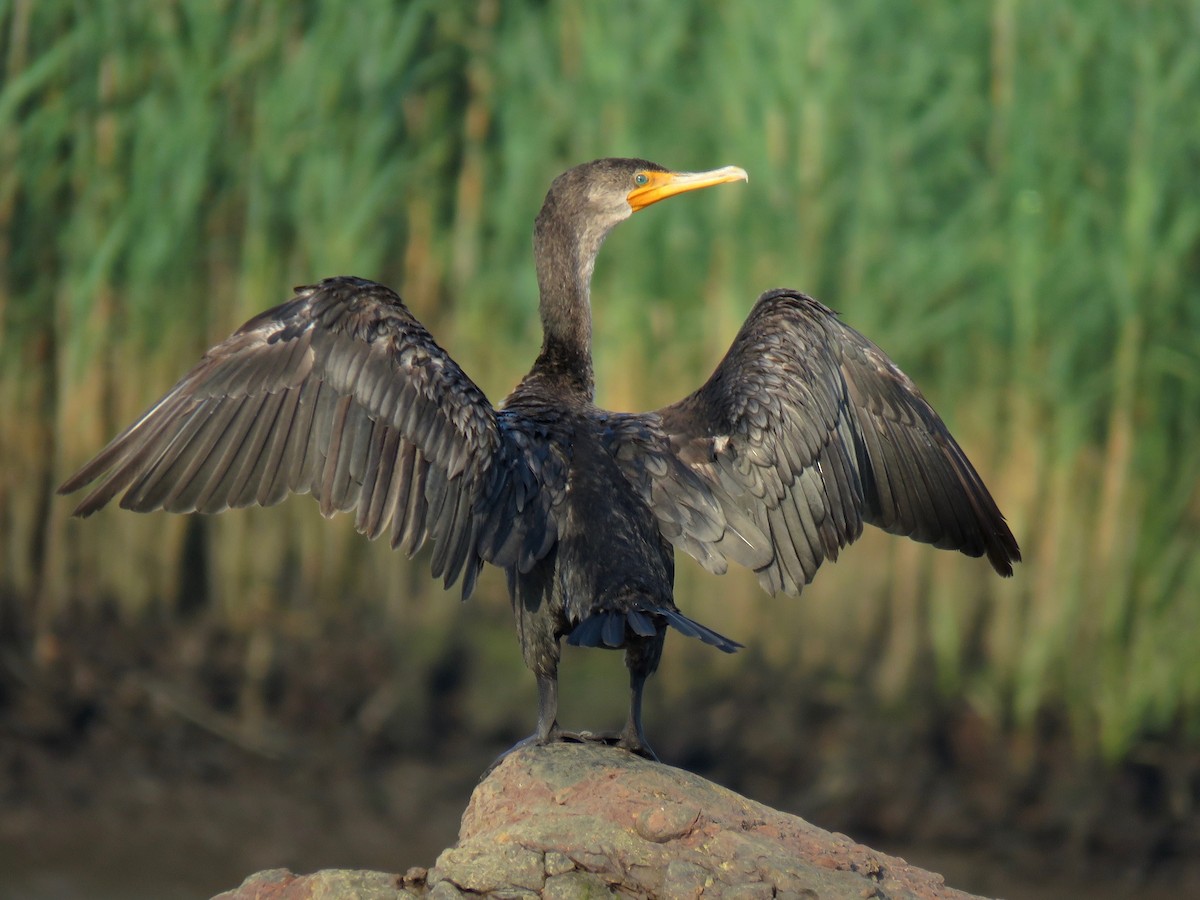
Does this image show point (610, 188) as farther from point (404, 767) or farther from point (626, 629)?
point (404, 767)

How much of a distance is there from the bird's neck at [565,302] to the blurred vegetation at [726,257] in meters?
1.70

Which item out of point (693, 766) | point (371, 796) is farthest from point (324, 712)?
point (693, 766)

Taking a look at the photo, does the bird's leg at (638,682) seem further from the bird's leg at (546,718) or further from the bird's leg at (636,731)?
the bird's leg at (546,718)

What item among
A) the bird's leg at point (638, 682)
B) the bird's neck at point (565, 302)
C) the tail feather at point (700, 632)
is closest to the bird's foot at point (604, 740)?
the bird's leg at point (638, 682)

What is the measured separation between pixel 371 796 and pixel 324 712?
380 mm

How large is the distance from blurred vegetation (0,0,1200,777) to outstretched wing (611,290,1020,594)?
6.62ft

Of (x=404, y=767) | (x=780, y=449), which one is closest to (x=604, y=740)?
(x=780, y=449)

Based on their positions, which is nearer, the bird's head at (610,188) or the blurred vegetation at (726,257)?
the bird's head at (610,188)

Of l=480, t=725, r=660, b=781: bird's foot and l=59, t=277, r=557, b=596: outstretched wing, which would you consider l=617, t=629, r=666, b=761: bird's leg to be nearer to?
l=480, t=725, r=660, b=781: bird's foot

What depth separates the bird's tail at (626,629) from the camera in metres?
3.77

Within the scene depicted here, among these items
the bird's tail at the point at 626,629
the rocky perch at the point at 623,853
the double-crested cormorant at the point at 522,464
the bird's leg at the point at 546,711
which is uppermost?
the double-crested cormorant at the point at 522,464

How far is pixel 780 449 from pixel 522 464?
63 cm

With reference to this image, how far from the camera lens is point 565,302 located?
5.06 m

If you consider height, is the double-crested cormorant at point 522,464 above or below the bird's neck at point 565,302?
below
